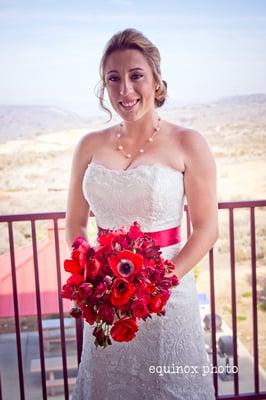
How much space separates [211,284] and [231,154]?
8.66 meters

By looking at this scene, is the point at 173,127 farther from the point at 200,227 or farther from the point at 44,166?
the point at 44,166

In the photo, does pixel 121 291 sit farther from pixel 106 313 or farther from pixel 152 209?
pixel 152 209

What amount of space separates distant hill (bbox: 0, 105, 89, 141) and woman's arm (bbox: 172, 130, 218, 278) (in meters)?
9.13

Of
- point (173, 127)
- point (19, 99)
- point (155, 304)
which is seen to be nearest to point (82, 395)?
point (155, 304)

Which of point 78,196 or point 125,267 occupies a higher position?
point 78,196

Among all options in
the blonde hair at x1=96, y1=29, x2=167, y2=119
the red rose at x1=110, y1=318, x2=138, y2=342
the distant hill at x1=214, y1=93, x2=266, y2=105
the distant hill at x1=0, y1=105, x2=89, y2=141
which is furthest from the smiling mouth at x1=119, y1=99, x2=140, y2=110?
the distant hill at x1=214, y1=93, x2=266, y2=105

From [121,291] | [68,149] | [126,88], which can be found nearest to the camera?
[121,291]

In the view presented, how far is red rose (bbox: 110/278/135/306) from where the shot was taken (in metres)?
1.04

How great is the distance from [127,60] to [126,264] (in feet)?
2.19

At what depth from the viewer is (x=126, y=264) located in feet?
3.50

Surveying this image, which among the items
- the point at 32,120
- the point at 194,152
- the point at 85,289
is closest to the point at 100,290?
the point at 85,289

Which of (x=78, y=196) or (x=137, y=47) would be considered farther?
(x=78, y=196)

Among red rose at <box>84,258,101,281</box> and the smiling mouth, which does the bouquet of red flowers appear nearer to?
red rose at <box>84,258,101,281</box>

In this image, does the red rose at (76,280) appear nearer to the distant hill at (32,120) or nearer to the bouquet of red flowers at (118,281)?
the bouquet of red flowers at (118,281)
